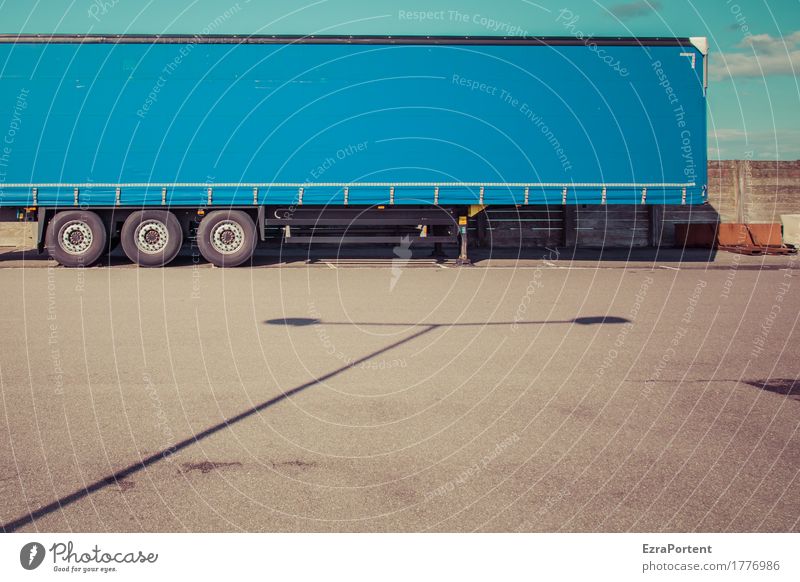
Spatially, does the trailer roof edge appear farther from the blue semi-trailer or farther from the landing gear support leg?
the landing gear support leg

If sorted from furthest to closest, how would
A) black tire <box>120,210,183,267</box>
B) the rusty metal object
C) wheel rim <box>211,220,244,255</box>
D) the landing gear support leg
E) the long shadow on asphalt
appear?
1. the rusty metal object
2. the landing gear support leg
3. wheel rim <box>211,220,244,255</box>
4. black tire <box>120,210,183,267</box>
5. the long shadow on asphalt

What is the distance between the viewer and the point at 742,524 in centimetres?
546

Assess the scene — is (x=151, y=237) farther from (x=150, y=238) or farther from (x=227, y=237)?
(x=227, y=237)

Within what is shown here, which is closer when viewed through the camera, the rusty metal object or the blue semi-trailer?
the blue semi-trailer

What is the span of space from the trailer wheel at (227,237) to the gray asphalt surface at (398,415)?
6953 mm

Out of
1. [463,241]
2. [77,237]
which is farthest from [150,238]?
[463,241]

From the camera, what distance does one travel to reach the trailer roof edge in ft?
73.8

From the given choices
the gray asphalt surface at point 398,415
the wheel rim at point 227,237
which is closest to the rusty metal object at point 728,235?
the gray asphalt surface at point 398,415

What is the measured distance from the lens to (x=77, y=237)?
77.9 ft

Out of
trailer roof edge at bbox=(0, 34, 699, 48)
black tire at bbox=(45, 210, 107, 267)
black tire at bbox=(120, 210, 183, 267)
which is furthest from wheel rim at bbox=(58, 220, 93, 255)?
trailer roof edge at bbox=(0, 34, 699, 48)

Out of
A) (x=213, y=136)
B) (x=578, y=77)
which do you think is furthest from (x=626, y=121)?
(x=213, y=136)

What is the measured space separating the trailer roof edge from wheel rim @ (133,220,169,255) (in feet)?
15.7

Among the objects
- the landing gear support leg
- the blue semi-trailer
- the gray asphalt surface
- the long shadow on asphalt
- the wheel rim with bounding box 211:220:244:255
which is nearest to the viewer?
the long shadow on asphalt

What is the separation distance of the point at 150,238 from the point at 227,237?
6.69ft
